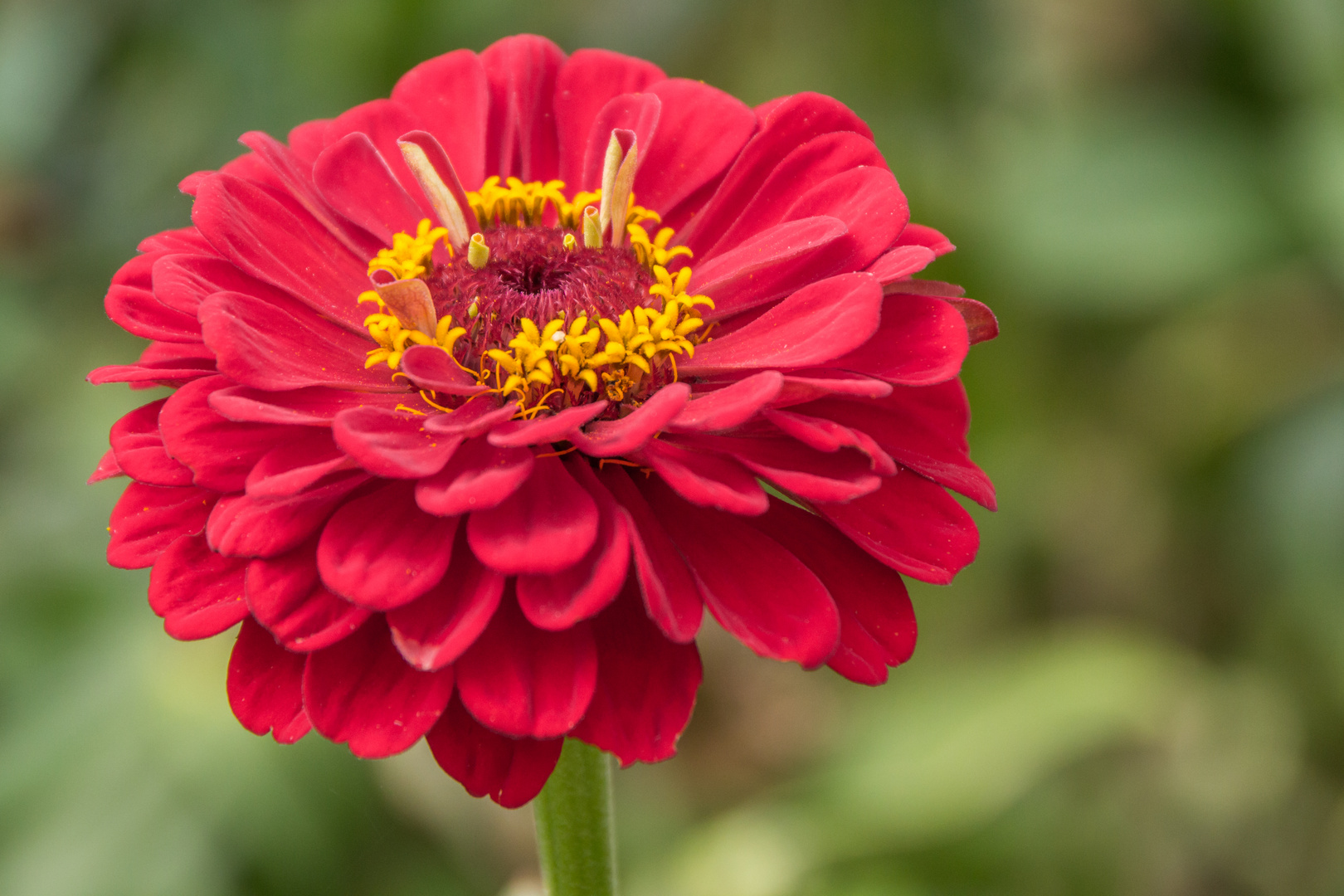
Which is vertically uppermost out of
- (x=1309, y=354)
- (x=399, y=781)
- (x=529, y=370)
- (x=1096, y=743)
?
(x=529, y=370)

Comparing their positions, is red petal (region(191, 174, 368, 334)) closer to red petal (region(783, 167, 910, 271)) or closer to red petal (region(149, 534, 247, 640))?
red petal (region(149, 534, 247, 640))

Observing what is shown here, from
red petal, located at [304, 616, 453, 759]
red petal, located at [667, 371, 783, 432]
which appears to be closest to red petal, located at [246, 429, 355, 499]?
red petal, located at [304, 616, 453, 759]

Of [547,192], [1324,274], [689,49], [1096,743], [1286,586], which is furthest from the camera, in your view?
[689,49]

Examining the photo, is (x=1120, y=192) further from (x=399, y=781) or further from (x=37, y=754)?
(x=37, y=754)

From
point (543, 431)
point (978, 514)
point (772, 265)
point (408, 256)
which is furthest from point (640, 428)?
point (978, 514)

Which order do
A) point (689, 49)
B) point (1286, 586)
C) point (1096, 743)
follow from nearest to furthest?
point (1096, 743), point (1286, 586), point (689, 49)

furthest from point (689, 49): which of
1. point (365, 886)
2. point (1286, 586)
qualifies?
point (365, 886)
